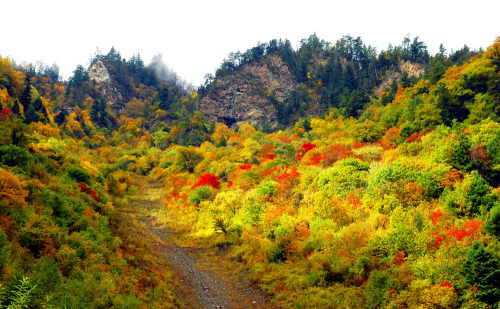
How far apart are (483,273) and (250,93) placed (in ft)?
354

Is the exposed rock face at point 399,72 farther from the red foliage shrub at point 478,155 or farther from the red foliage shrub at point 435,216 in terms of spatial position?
the red foliage shrub at point 435,216

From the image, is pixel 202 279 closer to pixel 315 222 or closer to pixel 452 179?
pixel 315 222

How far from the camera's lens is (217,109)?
4409 inches

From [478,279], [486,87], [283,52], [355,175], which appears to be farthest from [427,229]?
[283,52]

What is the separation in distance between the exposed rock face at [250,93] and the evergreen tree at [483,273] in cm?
9434

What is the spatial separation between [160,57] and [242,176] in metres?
172

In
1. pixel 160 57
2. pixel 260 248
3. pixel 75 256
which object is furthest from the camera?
pixel 160 57

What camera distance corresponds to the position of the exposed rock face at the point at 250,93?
108250 mm

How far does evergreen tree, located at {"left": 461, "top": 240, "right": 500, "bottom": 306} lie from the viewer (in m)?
8.84

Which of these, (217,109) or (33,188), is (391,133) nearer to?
(33,188)

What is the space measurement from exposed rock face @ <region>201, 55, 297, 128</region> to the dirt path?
87.0 meters

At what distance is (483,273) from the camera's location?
9.23m

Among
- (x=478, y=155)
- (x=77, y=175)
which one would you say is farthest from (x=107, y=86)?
(x=478, y=155)

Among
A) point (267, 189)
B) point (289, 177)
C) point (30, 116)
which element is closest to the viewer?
point (267, 189)
